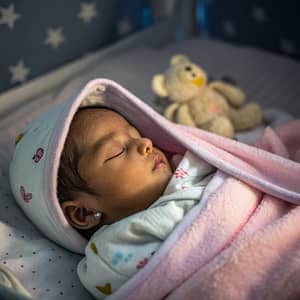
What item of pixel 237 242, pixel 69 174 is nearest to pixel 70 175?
pixel 69 174

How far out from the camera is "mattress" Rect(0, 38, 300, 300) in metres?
0.93

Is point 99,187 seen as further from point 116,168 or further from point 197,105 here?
point 197,105

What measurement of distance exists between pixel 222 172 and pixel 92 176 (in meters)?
0.26

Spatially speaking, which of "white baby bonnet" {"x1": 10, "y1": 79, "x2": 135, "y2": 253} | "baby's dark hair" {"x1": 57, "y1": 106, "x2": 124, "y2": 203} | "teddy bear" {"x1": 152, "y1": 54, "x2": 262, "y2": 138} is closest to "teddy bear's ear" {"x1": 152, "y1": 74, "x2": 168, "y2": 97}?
"teddy bear" {"x1": 152, "y1": 54, "x2": 262, "y2": 138}

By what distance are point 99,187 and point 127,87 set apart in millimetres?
600

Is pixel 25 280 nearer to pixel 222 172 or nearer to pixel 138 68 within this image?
pixel 222 172

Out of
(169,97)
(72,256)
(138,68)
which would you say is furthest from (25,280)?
(138,68)

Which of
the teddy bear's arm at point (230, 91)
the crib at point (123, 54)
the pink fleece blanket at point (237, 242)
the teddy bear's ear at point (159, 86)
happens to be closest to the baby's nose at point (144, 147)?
the pink fleece blanket at point (237, 242)

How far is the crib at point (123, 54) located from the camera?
1.25m

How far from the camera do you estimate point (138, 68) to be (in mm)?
1605

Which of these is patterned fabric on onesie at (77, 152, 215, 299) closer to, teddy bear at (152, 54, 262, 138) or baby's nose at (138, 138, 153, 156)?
baby's nose at (138, 138, 153, 156)

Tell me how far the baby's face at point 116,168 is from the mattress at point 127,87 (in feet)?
0.47

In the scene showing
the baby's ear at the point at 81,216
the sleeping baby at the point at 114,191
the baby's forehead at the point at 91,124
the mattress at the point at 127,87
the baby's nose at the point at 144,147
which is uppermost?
the baby's forehead at the point at 91,124

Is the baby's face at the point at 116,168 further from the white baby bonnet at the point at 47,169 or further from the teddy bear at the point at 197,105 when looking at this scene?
the teddy bear at the point at 197,105
